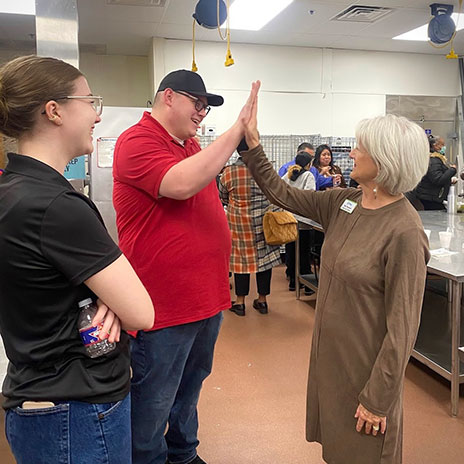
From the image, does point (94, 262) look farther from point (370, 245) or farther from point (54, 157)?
point (370, 245)

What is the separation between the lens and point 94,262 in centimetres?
94

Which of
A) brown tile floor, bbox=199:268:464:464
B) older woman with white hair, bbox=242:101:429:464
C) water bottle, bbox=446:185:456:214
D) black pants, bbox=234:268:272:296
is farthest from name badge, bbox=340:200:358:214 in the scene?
water bottle, bbox=446:185:456:214

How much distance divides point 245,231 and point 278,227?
0.98 ft

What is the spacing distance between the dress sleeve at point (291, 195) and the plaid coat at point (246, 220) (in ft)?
7.45

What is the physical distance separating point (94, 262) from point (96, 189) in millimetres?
3261

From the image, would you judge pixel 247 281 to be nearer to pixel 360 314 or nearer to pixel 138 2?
Result: pixel 360 314

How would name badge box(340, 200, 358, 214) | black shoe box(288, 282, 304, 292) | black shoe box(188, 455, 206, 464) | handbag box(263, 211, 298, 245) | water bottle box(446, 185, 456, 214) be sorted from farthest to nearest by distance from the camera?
black shoe box(288, 282, 304, 292) → water bottle box(446, 185, 456, 214) → handbag box(263, 211, 298, 245) → black shoe box(188, 455, 206, 464) → name badge box(340, 200, 358, 214)

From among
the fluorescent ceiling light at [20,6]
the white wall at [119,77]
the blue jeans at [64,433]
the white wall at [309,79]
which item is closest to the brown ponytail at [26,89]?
the blue jeans at [64,433]

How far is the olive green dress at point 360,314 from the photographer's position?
4.48ft

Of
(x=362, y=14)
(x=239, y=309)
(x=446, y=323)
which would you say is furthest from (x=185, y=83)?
(x=362, y=14)

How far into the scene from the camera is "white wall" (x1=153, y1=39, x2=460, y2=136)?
6520mm

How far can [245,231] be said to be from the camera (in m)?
4.12

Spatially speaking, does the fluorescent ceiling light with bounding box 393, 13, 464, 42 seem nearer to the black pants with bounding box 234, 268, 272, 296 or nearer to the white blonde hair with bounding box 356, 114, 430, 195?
the black pants with bounding box 234, 268, 272, 296

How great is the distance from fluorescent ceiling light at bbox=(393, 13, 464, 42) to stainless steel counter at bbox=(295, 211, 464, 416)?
2948 mm
